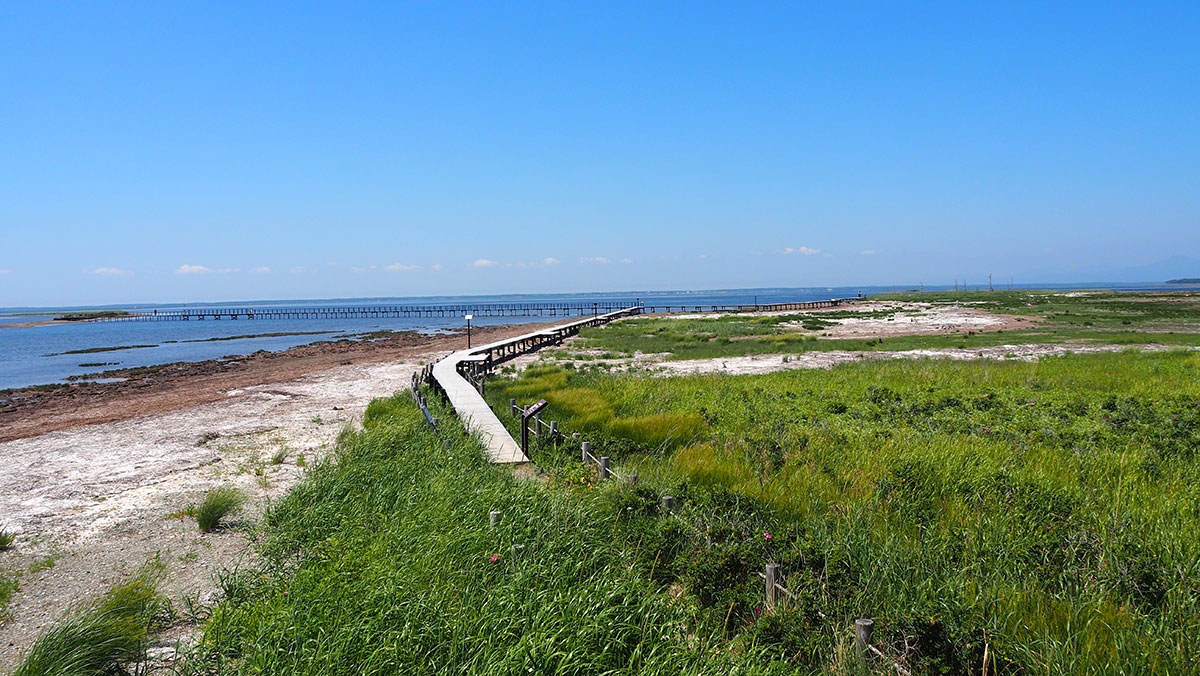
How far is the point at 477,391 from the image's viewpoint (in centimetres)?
1866

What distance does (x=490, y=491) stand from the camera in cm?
748

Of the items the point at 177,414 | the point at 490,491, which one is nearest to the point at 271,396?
→ the point at 177,414

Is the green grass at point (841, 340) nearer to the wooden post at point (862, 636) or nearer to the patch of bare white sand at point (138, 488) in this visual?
the patch of bare white sand at point (138, 488)

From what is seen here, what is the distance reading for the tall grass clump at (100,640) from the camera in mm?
4594

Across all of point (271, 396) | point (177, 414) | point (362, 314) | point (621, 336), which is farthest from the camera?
point (362, 314)

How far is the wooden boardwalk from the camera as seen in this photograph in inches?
429

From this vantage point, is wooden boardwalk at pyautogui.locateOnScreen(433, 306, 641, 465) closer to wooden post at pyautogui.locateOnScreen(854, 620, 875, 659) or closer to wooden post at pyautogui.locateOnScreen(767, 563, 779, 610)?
wooden post at pyautogui.locateOnScreen(767, 563, 779, 610)

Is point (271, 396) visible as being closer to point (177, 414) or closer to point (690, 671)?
point (177, 414)

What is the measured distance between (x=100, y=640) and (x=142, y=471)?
32.2 ft

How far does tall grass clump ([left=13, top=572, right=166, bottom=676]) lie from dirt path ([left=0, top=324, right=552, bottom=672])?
1.31 ft

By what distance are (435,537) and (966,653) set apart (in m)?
4.54

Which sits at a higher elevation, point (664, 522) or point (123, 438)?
point (664, 522)

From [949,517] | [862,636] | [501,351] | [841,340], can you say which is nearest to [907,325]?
[841,340]

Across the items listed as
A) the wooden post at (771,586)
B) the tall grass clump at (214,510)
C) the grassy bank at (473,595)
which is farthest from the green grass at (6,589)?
the wooden post at (771,586)
